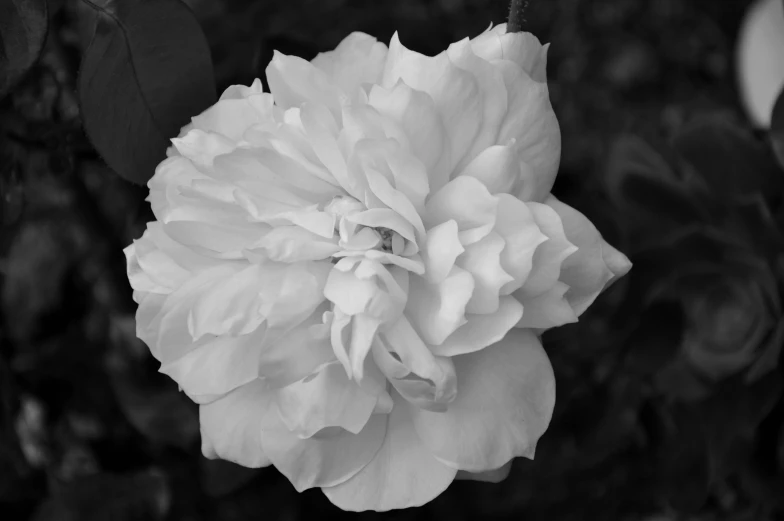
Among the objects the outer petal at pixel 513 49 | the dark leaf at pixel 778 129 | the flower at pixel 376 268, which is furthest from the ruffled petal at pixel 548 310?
the dark leaf at pixel 778 129

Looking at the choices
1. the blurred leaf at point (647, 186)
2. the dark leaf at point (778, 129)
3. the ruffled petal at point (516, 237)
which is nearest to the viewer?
the ruffled petal at point (516, 237)

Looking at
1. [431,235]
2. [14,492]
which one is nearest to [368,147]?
[431,235]

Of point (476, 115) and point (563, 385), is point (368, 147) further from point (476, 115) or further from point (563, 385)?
point (563, 385)

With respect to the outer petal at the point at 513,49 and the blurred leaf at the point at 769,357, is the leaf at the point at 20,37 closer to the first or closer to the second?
the outer petal at the point at 513,49

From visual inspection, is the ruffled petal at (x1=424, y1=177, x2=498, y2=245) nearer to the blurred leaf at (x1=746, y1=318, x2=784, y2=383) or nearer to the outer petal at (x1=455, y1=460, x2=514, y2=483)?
the outer petal at (x1=455, y1=460, x2=514, y2=483)

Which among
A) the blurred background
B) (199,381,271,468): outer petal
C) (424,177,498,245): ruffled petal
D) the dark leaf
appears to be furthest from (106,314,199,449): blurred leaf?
the dark leaf

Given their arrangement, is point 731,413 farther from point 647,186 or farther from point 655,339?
point 647,186
